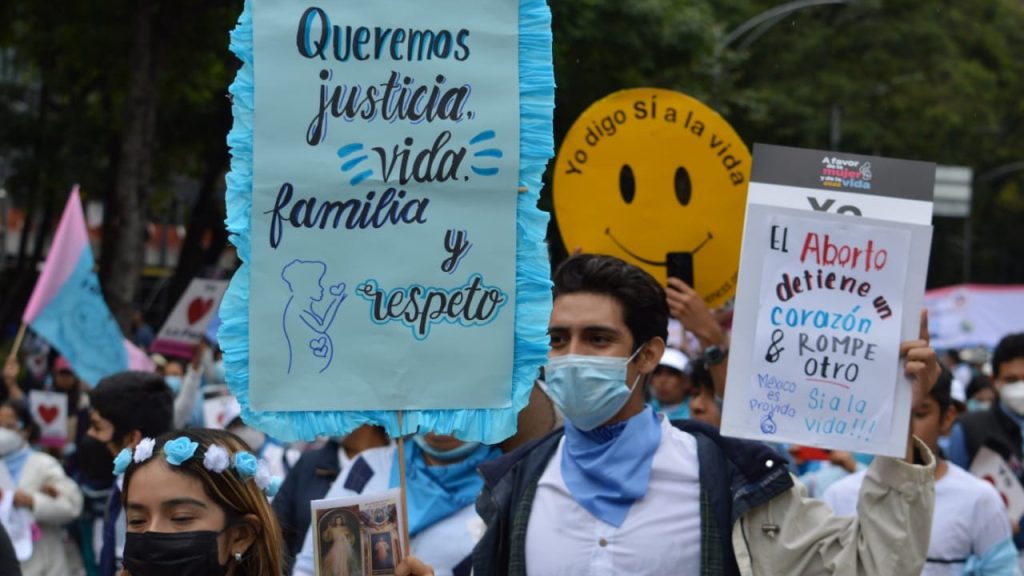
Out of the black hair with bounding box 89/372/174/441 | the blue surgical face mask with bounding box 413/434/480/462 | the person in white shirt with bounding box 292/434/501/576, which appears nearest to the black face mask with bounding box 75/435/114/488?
the black hair with bounding box 89/372/174/441

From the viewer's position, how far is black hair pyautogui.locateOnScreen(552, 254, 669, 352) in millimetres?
4000

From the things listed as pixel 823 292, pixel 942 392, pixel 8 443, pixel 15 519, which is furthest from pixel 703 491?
pixel 8 443

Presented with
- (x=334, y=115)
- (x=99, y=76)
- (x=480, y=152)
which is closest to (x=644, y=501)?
(x=480, y=152)

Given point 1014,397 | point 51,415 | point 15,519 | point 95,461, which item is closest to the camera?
point 95,461

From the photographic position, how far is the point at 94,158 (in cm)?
2091

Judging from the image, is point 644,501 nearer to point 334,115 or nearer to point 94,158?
point 334,115

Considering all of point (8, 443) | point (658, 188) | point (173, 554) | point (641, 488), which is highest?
point (658, 188)

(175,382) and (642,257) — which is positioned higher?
(642,257)

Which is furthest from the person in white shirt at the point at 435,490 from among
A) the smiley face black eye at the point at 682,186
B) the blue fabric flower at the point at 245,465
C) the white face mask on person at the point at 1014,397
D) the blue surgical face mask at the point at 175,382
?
the blue surgical face mask at the point at 175,382

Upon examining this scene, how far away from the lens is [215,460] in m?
3.38

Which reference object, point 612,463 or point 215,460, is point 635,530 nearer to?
point 612,463

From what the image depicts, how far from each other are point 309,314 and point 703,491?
104cm

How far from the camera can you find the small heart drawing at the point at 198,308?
10789mm

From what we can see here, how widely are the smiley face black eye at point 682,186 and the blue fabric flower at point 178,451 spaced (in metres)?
2.25
